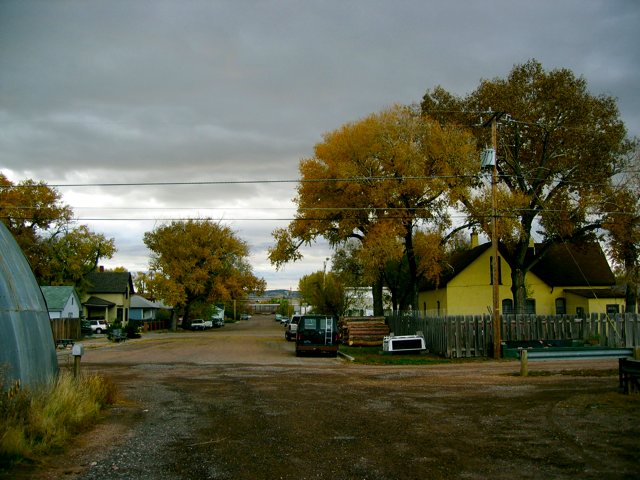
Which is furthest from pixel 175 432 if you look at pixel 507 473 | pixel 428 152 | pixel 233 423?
pixel 428 152

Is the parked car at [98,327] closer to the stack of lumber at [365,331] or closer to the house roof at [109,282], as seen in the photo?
the house roof at [109,282]

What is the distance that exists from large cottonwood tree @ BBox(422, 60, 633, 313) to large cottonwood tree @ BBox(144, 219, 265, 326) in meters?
42.3

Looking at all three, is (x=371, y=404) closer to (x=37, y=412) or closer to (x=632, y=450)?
(x=632, y=450)

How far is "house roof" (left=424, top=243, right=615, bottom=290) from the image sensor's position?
45000 mm

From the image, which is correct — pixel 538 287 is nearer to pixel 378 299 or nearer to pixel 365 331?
pixel 378 299

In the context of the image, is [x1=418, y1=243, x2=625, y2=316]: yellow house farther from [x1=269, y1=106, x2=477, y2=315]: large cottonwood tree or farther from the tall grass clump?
the tall grass clump

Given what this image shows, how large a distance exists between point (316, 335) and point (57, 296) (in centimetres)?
3401

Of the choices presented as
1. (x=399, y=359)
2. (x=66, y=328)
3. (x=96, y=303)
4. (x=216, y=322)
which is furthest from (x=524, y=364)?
(x=216, y=322)

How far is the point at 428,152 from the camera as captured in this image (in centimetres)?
3591

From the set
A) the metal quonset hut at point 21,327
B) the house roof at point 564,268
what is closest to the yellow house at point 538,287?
the house roof at point 564,268

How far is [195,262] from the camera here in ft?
239

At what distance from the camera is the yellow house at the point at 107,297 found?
74.1m

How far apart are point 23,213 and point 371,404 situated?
198 ft

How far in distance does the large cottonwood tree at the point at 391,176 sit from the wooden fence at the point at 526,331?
6.87m
